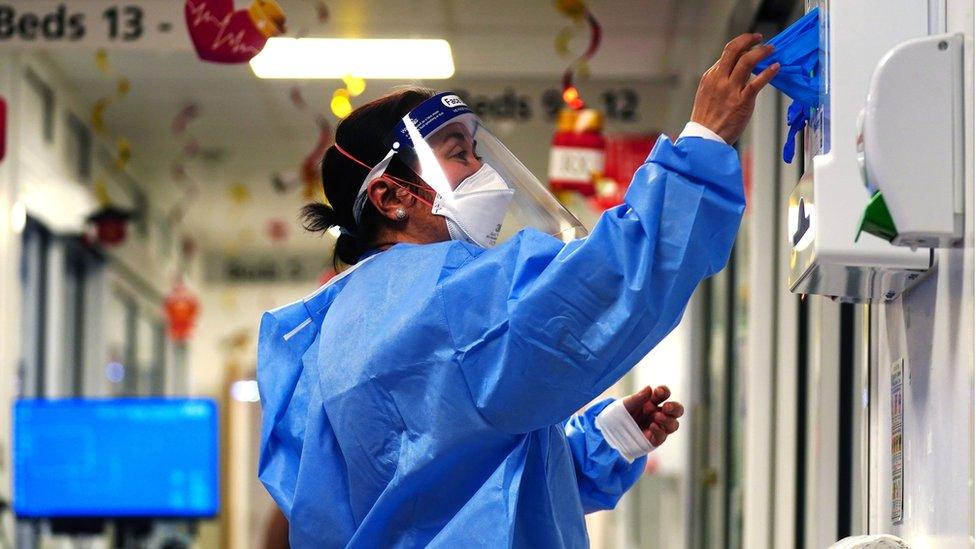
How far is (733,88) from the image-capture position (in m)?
1.63

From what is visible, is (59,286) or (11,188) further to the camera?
(59,286)

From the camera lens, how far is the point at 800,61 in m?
1.71

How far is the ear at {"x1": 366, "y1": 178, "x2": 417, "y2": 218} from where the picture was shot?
6.89ft

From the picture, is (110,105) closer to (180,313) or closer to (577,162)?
(180,313)

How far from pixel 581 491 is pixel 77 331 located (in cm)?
728

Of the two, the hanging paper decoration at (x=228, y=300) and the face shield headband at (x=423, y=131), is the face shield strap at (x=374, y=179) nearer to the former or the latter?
the face shield headband at (x=423, y=131)

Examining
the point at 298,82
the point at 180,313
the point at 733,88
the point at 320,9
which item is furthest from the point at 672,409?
the point at 180,313

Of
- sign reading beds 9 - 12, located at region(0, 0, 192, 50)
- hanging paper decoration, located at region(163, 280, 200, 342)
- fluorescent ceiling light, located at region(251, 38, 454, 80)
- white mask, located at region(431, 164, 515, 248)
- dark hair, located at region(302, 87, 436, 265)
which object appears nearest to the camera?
white mask, located at region(431, 164, 515, 248)

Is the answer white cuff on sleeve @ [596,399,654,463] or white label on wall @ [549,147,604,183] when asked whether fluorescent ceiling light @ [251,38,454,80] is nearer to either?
white label on wall @ [549,147,604,183]

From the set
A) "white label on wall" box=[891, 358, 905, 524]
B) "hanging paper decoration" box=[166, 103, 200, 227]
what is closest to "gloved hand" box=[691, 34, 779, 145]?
"white label on wall" box=[891, 358, 905, 524]

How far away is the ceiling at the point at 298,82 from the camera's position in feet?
17.0

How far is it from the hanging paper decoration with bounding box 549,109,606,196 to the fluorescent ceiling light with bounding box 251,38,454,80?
0.54 metres

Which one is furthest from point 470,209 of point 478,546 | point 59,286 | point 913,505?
point 59,286

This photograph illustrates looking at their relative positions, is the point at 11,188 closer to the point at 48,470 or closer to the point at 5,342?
the point at 5,342
